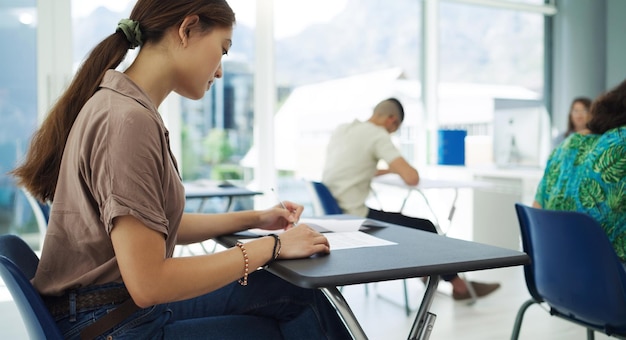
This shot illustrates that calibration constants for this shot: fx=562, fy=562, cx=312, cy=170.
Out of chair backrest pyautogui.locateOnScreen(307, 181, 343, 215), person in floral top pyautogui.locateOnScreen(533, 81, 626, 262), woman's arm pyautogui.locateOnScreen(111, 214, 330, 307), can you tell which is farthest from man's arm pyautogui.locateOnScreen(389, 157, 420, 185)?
woman's arm pyautogui.locateOnScreen(111, 214, 330, 307)

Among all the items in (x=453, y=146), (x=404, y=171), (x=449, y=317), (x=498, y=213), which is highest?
(x=453, y=146)

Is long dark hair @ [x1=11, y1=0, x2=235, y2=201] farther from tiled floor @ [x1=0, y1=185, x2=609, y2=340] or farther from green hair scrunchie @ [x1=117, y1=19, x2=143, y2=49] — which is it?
tiled floor @ [x1=0, y1=185, x2=609, y2=340]

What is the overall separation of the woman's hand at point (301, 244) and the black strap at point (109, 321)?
0.30 meters

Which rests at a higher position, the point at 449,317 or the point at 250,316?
the point at 250,316

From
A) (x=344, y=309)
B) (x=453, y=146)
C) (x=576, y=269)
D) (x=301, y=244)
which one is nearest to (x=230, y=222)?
(x=301, y=244)

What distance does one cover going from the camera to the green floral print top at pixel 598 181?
1.75 metres

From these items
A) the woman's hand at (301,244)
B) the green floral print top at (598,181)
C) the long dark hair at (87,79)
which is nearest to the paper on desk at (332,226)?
the woman's hand at (301,244)

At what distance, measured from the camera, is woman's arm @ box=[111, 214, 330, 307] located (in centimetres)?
94

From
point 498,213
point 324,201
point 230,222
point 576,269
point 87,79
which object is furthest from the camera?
point 498,213

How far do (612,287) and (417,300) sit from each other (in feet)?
6.23

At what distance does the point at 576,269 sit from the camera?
1.68 m

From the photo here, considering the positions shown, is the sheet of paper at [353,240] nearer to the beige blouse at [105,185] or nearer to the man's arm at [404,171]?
the beige blouse at [105,185]

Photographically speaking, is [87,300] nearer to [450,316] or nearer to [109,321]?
[109,321]

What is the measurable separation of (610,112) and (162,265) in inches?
64.7
